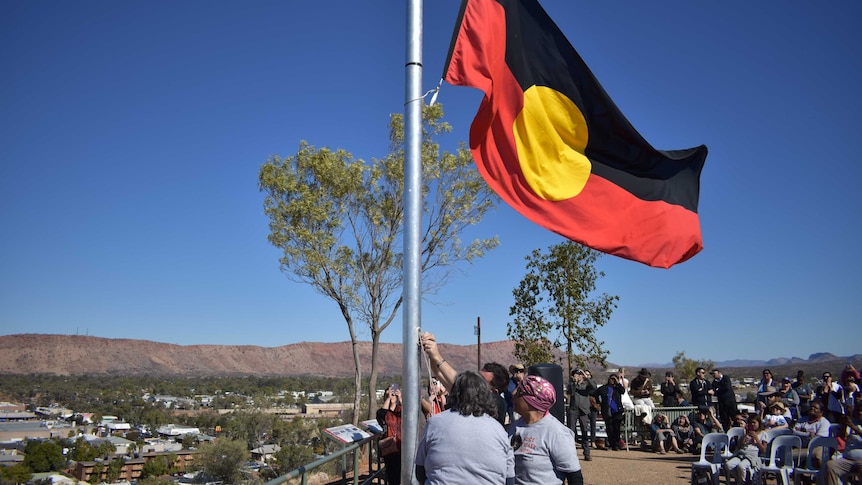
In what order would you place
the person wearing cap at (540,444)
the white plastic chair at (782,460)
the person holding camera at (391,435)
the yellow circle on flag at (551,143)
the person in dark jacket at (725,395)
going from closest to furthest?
the person wearing cap at (540,444)
the yellow circle on flag at (551,143)
the person holding camera at (391,435)
the white plastic chair at (782,460)
the person in dark jacket at (725,395)

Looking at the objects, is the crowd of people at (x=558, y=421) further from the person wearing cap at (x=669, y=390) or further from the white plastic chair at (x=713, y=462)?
the white plastic chair at (x=713, y=462)

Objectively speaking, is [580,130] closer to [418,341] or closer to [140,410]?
[418,341]

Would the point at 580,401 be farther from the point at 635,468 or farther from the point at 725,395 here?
the point at 725,395

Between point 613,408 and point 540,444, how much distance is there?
11.6 metres

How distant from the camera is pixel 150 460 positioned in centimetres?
3375

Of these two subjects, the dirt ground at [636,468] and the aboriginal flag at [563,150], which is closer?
the aboriginal flag at [563,150]

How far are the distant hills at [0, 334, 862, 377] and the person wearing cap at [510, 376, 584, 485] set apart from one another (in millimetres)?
108676

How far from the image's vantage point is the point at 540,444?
4.12 meters

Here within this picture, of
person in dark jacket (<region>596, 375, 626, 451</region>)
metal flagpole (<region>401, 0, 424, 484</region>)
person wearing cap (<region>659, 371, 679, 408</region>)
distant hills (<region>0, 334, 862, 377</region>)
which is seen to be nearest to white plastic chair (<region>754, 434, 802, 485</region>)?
person in dark jacket (<region>596, 375, 626, 451</region>)

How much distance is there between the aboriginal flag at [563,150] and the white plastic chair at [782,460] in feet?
17.1

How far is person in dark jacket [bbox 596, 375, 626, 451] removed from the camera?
Result: 14759mm

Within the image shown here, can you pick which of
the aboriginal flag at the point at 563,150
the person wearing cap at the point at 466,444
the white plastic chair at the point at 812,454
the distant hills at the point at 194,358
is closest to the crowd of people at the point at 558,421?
the person wearing cap at the point at 466,444

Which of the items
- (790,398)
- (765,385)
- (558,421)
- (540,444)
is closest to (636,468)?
(765,385)

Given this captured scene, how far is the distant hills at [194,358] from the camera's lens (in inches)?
4921
